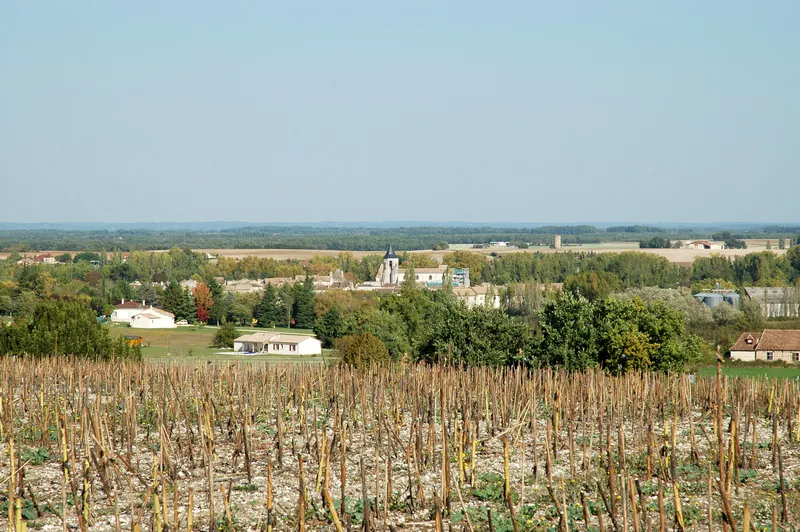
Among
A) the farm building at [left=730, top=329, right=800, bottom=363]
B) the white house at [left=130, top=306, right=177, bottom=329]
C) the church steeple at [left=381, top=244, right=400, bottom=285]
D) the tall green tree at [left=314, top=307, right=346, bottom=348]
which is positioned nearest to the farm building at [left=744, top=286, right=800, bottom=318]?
the farm building at [left=730, top=329, right=800, bottom=363]

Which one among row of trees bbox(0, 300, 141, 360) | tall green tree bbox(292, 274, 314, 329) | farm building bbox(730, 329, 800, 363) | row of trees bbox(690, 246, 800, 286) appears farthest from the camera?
row of trees bbox(690, 246, 800, 286)

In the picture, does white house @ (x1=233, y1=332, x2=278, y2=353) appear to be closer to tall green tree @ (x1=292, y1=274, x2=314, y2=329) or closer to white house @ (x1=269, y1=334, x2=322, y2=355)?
white house @ (x1=269, y1=334, x2=322, y2=355)

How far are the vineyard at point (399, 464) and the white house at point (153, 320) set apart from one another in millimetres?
55857

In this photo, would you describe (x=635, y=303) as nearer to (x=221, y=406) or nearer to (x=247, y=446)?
(x=221, y=406)

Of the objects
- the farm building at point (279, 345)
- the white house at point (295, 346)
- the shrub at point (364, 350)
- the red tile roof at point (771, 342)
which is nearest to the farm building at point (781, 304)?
the red tile roof at point (771, 342)

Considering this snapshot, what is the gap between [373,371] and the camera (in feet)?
72.2

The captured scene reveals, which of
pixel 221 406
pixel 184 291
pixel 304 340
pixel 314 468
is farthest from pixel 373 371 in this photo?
pixel 184 291

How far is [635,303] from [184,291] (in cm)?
5635

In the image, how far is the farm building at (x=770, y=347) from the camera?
48.2 metres

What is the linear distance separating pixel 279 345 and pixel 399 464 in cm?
4541

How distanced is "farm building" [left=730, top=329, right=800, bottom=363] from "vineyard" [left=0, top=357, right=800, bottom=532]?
95.6 feet

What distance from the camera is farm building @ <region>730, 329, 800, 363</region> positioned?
48.2 metres

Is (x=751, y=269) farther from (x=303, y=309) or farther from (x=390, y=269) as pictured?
(x=303, y=309)

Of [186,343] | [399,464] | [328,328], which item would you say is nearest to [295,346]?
[328,328]
